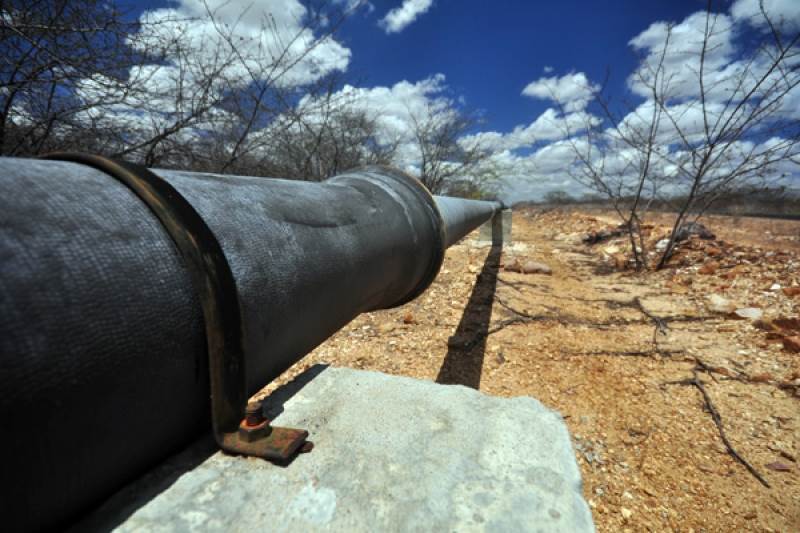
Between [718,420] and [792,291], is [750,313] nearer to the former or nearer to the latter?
[792,291]

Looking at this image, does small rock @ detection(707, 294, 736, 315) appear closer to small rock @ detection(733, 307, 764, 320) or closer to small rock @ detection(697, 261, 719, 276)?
small rock @ detection(733, 307, 764, 320)

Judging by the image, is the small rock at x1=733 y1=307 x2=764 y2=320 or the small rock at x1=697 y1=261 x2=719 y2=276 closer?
the small rock at x1=733 y1=307 x2=764 y2=320

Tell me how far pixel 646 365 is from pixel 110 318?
386 centimetres

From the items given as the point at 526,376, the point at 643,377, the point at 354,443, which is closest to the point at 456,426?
the point at 354,443

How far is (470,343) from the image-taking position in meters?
3.75

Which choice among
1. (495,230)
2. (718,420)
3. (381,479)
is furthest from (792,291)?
(381,479)

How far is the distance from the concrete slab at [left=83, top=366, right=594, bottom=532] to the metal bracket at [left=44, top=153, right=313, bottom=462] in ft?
0.39

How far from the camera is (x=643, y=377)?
314 cm

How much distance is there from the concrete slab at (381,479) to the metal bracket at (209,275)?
12cm

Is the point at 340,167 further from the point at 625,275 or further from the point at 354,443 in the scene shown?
the point at 354,443

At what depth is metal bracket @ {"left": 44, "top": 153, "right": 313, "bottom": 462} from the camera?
0.60 m

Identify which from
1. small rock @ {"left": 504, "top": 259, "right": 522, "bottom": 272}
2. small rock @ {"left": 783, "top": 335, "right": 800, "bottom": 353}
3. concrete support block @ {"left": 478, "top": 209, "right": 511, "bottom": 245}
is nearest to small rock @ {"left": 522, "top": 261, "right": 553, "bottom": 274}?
small rock @ {"left": 504, "top": 259, "right": 522, "bottom": 272}

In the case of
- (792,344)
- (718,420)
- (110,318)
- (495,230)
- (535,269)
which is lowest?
(718,420)

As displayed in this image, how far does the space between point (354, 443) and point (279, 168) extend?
7.97 metres
